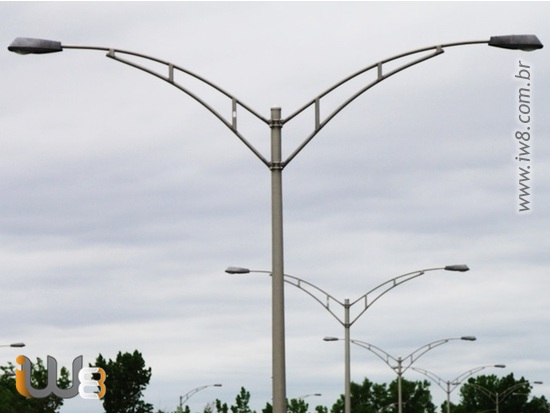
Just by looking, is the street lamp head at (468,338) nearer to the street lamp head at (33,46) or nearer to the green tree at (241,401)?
the street lamp head at (33,46)

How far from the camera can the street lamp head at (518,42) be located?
22672 millimetres

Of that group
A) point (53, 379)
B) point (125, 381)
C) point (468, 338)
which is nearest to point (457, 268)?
point (468, 338)

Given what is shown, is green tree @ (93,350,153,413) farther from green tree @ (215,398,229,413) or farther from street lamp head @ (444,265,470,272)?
street lamp head @ (444,265,470,272)

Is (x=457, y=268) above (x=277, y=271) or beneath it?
above

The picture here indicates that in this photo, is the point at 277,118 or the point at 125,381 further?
the point at 125,381

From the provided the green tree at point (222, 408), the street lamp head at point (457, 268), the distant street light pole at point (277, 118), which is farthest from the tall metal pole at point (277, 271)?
the green tree at point (222, 408)

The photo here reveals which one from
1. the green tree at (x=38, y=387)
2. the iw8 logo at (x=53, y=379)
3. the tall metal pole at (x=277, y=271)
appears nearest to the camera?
the tall metal pole at (x=277, y=271)

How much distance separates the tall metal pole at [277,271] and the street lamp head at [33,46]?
383 cm

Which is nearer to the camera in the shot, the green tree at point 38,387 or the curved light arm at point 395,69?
the curved light arm at point 395,69

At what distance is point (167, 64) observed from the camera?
938 inches

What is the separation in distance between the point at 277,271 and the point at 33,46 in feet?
18.2

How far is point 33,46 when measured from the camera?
22.9m

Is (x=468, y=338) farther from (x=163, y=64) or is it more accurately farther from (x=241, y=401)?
(x=241, y=401)

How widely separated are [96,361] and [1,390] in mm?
30919
